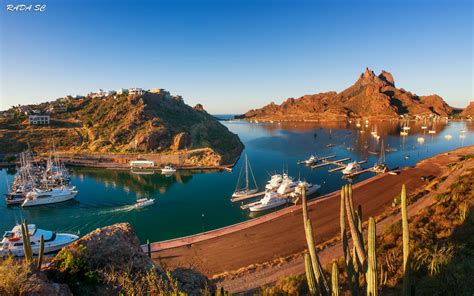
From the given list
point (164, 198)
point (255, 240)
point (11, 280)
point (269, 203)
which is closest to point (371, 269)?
point (11, 280)

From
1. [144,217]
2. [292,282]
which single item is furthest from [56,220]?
[292,282]

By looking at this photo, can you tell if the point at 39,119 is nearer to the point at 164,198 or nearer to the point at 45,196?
the point at 45,196

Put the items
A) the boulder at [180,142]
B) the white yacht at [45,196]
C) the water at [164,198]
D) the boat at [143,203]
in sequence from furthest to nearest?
the boulder at [180,142], the white yacht at [45,196], the boat at [143,203], the water at [164,198]

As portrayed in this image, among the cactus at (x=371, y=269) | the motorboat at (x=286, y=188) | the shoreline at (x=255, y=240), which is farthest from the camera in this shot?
the motorboat at (x=286, y=188)

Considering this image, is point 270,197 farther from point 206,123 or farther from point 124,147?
point 206,123

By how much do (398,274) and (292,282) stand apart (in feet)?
19.4

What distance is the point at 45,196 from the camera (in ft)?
133

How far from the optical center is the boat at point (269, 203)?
1412 inches

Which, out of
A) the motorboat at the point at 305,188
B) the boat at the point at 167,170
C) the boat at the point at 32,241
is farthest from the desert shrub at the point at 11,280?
the boat at the point at 167,170

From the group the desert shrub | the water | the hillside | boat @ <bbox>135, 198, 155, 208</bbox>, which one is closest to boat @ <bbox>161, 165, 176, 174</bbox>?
the water

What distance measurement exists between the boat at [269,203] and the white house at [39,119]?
93287 millimetres

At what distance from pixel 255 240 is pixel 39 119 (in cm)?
10012

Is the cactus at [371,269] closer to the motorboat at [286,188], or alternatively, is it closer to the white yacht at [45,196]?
the motorboat at [286,188]

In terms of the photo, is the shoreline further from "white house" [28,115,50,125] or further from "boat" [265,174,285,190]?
"white house" [28,115,50,125]
